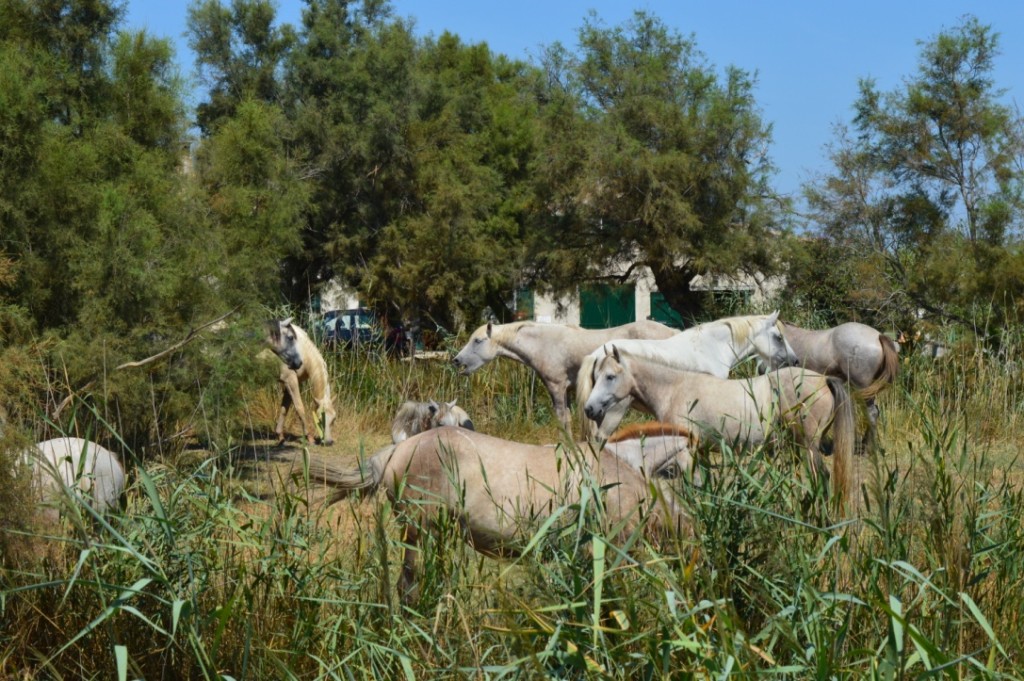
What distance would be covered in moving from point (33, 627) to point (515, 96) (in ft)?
82.2

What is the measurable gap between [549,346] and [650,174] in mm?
7873

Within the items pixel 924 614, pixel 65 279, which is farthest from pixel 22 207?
pixel 924 614

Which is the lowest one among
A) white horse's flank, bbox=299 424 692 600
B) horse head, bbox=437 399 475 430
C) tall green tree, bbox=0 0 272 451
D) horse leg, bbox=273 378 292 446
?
horse leg, bbox=273 378 292 446

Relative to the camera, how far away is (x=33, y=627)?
4.32 m

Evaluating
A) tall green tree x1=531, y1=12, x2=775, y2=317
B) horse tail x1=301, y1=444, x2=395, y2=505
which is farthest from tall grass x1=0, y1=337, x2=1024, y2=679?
tall green tree x1=531, y1=12, x2=775, y2=317

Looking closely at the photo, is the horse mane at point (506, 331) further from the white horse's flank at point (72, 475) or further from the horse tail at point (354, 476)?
the horse tail at point (354, 476)

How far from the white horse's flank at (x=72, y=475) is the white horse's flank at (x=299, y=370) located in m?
6.65

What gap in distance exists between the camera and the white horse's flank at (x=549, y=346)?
41.1ft

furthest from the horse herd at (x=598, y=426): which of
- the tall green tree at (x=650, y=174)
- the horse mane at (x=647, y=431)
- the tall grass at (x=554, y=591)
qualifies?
the tall green tree at (x=650, y=174)

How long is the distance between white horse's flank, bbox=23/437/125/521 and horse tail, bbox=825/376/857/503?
2886mm

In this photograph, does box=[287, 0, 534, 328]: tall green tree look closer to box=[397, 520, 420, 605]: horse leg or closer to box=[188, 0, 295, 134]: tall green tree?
box=[188, 0, 295, 134]: tall green tree

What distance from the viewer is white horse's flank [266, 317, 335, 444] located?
12.7m

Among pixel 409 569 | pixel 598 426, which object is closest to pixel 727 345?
pixel 598 426

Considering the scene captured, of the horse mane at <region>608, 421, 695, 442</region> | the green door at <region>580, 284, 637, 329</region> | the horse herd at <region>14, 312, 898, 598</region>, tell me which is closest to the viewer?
the horse herd at <region>14, 312, 898, 598</region>
